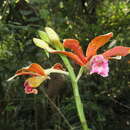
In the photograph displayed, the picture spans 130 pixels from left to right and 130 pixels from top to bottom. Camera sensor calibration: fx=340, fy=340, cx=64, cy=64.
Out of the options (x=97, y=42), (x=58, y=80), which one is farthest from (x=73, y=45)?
(x=58, y=80)

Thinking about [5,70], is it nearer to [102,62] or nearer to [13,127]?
[13,127]

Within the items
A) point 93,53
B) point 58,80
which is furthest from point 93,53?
point 58,80

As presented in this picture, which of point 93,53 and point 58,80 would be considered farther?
point 58,80

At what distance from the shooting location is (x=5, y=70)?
2549mm

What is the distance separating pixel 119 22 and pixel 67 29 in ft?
1.48

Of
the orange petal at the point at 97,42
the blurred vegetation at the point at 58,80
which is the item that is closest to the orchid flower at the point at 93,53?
the orange petal at the point at 97,42

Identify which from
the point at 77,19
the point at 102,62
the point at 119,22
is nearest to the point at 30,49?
the point at 77,19

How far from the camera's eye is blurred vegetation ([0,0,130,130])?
254cm

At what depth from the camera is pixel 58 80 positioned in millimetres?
2334

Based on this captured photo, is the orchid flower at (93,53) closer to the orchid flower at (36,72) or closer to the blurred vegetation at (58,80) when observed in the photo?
the orchid flower at (36,72)

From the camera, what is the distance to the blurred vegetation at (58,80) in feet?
8.34

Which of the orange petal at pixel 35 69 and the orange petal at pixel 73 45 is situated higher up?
the orange petal at pixel 73 45

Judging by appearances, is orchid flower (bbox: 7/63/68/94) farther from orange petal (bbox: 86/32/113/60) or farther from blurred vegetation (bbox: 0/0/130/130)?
blurred vegetation (bbox: 0/0/130/130)

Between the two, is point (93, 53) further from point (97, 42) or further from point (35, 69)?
point (35, 69)
